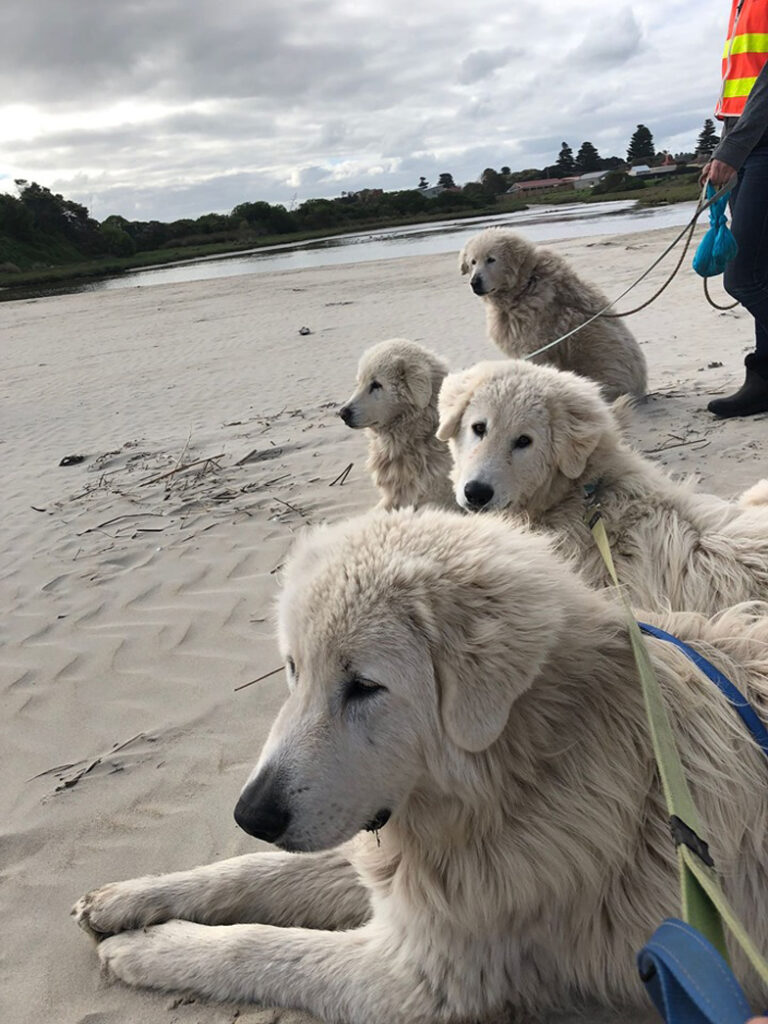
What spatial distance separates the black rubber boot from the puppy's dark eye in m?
6.33

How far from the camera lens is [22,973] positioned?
2646mm

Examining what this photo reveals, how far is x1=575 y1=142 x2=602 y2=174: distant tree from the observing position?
119375 millimetres

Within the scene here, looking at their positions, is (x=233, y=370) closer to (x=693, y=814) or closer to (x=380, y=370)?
(x=380, y=370)

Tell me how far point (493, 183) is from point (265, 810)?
10798 centimetres

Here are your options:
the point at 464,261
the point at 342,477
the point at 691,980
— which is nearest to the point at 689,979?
the point at 691,980

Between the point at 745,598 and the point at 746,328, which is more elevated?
the point at 745,598

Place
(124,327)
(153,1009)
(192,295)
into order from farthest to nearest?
1. (192,295)
2. (124,327)
3. (153,1009)

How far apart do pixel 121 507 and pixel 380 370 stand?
285 centimetres

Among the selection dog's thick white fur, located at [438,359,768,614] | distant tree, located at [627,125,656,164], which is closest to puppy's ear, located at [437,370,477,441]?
dog's thick white fur, located at [438,359,768,614]

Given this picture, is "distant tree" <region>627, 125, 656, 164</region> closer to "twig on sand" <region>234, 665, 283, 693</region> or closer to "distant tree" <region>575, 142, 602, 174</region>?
"distant tree" <region>575, 142, 602, 174</region>

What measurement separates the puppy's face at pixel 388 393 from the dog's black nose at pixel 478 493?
218 cm

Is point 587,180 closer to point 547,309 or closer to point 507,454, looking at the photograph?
point 547,309

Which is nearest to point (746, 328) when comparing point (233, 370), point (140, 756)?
point (233, 370)

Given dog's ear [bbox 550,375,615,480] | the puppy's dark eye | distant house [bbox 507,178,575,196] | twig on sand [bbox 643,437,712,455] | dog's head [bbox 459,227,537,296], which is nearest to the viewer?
the puppy's dark eye
